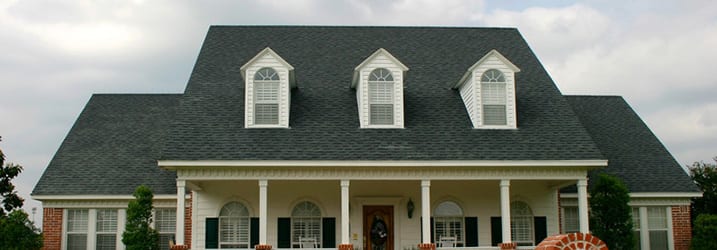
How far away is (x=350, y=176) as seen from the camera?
67.8 feet

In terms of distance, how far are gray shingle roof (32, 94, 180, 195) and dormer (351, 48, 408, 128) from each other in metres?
6.58

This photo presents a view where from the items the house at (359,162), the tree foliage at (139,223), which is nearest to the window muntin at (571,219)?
the house at (359,162)

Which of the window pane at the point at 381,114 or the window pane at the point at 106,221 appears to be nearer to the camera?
the window pane at the point at 381,114

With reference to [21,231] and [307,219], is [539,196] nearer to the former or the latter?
[307,219]

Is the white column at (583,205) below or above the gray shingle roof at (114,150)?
below

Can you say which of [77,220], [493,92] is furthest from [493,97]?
[77,220]

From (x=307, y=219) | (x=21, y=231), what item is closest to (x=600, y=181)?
(x=307, y=219)

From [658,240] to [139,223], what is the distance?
617 inches

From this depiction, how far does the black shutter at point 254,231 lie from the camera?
22.4m

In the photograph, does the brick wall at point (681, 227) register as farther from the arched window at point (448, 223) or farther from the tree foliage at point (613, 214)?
the arched window at point (448, 223)

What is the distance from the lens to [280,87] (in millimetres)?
21891

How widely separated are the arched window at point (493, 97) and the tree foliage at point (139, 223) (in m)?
9.81

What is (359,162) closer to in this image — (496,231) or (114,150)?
(496,231)

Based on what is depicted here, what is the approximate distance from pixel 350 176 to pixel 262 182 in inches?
91.5
